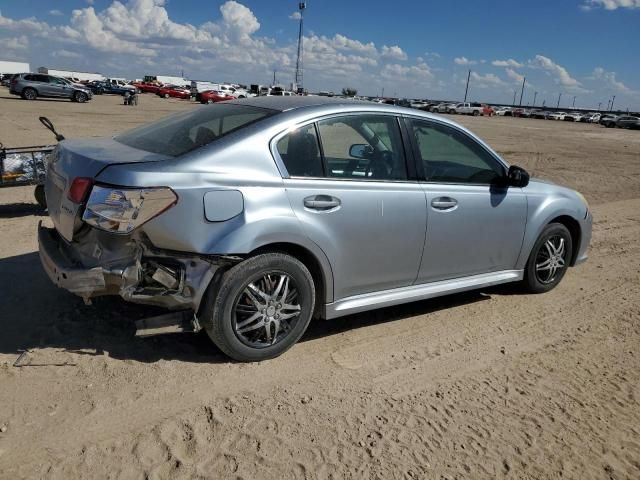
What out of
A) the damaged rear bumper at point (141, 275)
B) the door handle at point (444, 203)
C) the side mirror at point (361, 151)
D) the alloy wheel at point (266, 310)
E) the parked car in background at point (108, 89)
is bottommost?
the parked car in background at point (108, 89)

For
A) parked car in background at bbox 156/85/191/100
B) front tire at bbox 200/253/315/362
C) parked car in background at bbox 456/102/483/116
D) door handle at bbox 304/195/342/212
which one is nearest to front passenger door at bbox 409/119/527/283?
door handle at bbox 304/195/342/212

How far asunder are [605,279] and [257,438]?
458 centimetres

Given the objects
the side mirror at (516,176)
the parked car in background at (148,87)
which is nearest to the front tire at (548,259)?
the side mirror at (516,176)

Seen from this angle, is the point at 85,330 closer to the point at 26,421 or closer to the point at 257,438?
the point at 26,421

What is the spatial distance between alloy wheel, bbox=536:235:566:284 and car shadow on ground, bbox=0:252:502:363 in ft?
3.08

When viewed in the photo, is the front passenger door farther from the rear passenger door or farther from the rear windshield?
the rear windshield

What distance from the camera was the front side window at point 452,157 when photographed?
169 inches

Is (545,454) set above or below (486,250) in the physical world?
below

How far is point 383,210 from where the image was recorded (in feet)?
12.8

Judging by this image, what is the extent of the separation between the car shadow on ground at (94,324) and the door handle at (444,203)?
102cm

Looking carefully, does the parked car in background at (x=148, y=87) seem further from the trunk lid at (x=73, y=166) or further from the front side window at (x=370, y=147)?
the front side window at (x=370, y=147)

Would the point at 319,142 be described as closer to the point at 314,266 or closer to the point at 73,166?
the point at 314,266

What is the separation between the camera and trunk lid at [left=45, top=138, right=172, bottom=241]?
11.0 ft

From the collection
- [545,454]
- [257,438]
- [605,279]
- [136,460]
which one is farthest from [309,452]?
[605,279]
